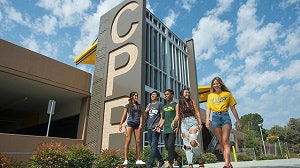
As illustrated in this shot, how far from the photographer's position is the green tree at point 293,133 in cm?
6375

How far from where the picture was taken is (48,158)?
5.39m

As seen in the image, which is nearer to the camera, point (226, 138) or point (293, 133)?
point (226, 138)

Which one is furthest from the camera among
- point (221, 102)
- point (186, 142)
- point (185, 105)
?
point (185, 105)

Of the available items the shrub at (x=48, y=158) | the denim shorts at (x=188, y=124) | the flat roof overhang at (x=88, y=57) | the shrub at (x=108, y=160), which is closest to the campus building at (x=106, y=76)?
the flat roof overhang at (x=88, y=57)

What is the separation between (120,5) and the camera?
50.4 ft

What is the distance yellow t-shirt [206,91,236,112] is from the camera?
440cm

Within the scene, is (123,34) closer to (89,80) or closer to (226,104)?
(89,80)

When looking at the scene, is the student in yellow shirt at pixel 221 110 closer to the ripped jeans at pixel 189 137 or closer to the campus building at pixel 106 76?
the ripped jeans at pixel 189 137

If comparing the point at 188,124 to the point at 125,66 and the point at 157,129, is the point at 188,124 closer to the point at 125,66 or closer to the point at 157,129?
the point at 157,129

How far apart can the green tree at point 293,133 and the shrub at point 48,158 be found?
72.4m

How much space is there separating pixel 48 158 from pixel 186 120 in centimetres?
359

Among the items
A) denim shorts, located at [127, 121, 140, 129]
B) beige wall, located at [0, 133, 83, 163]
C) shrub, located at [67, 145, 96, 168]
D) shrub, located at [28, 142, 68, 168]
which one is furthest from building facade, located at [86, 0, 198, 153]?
denim shorts, located at [127, 121, 140, 129]

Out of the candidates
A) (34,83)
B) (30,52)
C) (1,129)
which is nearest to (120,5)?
(30,52)

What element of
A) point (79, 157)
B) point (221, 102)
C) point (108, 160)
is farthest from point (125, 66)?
point (221, 102)
